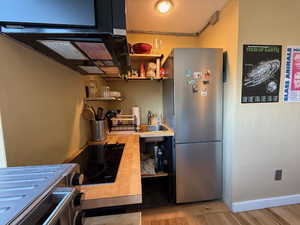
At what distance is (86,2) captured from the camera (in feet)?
2.04

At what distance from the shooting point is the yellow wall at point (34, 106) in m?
0.64

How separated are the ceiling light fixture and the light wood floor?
7.67 ft

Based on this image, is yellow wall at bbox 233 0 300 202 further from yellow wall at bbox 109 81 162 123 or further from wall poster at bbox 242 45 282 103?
yellow wall at bbox 109 81 162 123

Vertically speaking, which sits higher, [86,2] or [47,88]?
[86,2]

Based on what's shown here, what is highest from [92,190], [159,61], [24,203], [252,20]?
[252,20]

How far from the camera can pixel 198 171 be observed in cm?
176

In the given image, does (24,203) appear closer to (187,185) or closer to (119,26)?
(119,26)

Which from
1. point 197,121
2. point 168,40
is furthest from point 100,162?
point 168,40

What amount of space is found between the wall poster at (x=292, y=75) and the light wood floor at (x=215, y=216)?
1260 mm

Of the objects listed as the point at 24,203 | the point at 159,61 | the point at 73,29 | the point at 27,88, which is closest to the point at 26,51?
the point at 27,88

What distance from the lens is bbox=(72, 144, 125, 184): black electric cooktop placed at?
2.83ft

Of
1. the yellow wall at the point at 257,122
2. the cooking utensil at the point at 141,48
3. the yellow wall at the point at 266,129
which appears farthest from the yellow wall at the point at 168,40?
the yellow wall at the point at 266,129

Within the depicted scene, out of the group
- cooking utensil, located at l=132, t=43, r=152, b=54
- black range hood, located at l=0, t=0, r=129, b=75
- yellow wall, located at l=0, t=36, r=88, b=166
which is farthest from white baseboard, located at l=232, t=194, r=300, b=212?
cooking utensil, located at l=132, t=43, r=152, b=54

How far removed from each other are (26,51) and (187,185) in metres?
1.91
